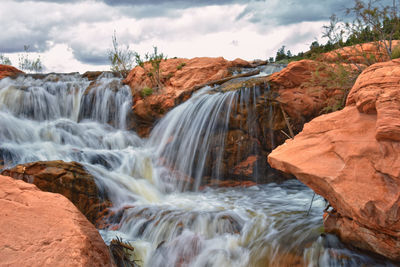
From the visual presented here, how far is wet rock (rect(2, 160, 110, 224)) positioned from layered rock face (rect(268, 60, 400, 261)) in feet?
12.8

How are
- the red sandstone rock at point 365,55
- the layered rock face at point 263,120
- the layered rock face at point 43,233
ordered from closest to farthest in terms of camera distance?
the layered rock face at point 43,233
the red sandstone rock at point 365,55
the layered rock face at point 263,120

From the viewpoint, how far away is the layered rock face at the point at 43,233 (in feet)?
7.72

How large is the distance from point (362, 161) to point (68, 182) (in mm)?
5199

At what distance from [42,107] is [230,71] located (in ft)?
25.6

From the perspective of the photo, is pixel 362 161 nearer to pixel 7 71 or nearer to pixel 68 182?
pixel 68 182

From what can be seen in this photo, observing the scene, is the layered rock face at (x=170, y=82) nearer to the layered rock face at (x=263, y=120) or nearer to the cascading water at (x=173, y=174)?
the cascading water at (x=173, y=174)

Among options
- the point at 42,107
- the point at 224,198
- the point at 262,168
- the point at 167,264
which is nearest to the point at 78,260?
the point at 167,264

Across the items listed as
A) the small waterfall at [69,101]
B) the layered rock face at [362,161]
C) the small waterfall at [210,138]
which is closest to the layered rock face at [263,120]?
the small waterfall at [210,138]

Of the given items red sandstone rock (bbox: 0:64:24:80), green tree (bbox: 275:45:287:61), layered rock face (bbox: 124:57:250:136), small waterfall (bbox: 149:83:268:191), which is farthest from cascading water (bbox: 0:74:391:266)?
green tree (bbox: 275:45:287:61)

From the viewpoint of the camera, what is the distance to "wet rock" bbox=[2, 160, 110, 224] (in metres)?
5.73

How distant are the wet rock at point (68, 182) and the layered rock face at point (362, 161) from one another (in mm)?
3898

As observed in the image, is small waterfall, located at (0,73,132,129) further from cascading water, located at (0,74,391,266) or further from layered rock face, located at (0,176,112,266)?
layered rock face, located at (0,176,112,266)

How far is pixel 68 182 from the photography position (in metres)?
5.84

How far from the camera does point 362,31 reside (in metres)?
7.10
